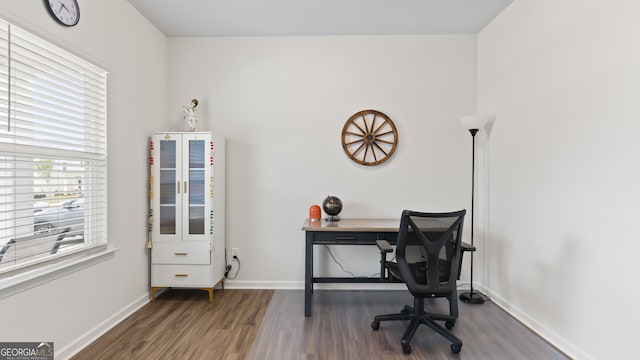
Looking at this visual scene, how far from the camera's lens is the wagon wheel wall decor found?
335 cm

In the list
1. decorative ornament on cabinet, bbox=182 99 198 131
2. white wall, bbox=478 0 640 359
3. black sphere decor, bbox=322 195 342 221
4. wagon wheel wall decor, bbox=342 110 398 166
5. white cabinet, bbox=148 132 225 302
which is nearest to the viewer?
→ white wall, bbox=478 0 640 359

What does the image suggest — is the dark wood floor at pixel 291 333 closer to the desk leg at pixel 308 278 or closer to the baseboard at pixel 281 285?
the desk leg at pixel 308 278

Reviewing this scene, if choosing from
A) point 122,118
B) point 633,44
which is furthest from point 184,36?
point 633,44

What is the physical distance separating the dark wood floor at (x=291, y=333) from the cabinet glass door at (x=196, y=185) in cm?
77

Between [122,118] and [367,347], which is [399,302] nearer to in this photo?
[367,347]

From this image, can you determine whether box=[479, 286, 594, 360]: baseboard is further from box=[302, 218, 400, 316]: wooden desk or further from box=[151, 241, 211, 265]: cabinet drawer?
box=[151, 241, 211, 265]: cabinet drawer

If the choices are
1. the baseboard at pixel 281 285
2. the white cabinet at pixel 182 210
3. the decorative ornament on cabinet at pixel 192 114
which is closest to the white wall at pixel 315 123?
the baseboard at pixel 281 285

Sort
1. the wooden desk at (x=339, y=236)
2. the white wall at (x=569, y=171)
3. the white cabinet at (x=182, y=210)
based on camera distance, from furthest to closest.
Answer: the white cabinet at (x=182, y=210) → the wooden desk at (x=339, y=236) → the white wall at (x=569, y=171)

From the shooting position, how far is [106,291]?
2.44 m

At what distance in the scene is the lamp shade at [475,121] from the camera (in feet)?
9.91

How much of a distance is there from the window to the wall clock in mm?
203

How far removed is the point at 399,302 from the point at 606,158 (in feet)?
6.63

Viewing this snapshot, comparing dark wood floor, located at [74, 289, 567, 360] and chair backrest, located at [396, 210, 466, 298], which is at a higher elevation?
chair backrest, located at [396, 210, 466, 298]

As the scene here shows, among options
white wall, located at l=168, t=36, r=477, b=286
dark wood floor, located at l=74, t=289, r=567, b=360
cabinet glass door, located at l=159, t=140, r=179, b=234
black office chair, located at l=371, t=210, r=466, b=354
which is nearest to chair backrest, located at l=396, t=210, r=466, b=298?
black office chair, located at l=371, t=210, r=466, b=354
